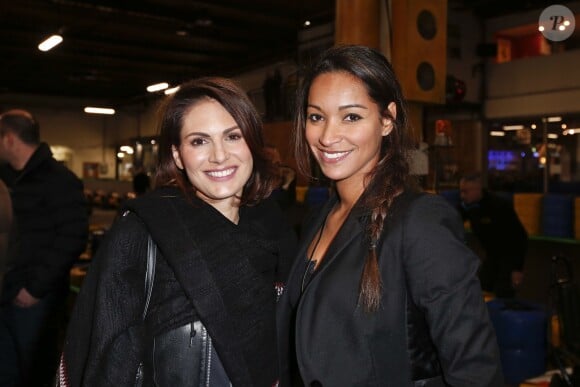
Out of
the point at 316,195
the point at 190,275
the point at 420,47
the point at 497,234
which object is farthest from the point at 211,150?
the point at 316,195

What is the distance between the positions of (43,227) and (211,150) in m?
2.28

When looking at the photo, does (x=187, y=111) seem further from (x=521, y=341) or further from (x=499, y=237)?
(x=499, y=237)

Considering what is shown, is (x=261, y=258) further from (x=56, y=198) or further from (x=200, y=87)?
(x=56, y=198)

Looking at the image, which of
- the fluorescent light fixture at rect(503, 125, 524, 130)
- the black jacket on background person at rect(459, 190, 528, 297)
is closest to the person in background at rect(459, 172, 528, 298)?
the black jacket on background person at rect(459, 190, 528, 297)

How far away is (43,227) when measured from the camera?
3510mm

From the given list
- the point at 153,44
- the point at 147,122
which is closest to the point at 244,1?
the point at 153,44

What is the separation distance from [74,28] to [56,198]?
9.26 metres

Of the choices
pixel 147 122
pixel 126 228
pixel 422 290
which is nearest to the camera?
pixel 422 290

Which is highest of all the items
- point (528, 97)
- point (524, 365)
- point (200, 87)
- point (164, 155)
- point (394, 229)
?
point (528, 97)

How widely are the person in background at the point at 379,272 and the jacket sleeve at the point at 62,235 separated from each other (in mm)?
2210

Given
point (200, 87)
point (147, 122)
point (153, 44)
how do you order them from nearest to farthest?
1. point (200, 87)
2. point (153, 44)
3. point (147, 122)

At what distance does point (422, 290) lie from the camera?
136cm

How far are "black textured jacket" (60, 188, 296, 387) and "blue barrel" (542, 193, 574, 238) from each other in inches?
Answer: 265

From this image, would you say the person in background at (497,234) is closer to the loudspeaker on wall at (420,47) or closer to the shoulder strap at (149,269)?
the loudspeaker on wall at (420,47)
